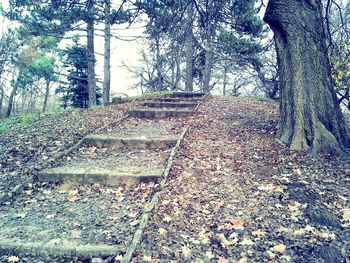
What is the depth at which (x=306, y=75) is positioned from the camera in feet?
16.5

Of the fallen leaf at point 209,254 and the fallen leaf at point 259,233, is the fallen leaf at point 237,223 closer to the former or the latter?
the fallen leaf at point 259,233

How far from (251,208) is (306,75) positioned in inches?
116

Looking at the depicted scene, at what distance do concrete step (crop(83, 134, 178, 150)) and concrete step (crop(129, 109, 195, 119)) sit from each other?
2.76 m

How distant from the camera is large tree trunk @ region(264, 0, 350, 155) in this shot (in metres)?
4.93

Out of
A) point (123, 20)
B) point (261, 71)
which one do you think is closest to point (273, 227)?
point (123, 20)

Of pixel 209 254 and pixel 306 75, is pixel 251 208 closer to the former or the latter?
pixel 209 254

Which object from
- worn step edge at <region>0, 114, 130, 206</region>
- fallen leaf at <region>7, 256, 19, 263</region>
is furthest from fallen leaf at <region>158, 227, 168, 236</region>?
worn step edge at <region>0, 114, 130, 206</region>

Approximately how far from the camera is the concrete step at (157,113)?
8.40m

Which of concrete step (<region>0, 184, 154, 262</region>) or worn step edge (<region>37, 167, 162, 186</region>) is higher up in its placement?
worn step edge (<region>37, 167, 162, 186</region>)

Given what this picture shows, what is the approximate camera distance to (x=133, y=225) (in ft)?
10.1

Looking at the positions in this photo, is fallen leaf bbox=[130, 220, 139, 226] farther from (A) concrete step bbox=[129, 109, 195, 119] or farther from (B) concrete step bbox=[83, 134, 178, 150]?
(A) concrete step bbox=[129, 109, 195, 119]

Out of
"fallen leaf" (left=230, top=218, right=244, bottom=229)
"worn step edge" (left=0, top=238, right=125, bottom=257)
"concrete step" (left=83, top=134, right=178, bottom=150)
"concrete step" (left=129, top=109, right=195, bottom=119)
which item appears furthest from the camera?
"concrete step" (left=129, top=109, right=195, bottom=119)

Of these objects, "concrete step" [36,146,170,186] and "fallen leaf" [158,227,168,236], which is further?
"concrete step" [36,146,170,186]

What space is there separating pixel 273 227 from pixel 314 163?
1.84 m
